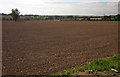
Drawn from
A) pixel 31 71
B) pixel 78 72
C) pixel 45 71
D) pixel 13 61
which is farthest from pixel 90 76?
pixel 13 61

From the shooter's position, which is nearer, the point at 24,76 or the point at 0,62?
the point at 24,76

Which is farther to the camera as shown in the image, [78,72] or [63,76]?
[78,72]

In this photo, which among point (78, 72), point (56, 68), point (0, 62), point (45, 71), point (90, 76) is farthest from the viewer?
point (0, 62)

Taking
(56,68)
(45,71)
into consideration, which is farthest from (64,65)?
(45,71)

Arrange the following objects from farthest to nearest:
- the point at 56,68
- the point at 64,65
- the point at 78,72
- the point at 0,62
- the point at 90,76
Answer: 1. the point at 0,62
2. the point at 64,65
3. the point at 56,68
4. the point at 78,72
5. the point at 90,76

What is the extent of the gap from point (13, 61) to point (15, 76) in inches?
109

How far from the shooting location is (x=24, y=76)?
7.17 metres

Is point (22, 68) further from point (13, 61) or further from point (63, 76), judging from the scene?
point (63, 76)

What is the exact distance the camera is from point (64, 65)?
8.96m

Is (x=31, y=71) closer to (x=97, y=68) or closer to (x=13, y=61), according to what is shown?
(x=13, y=61)

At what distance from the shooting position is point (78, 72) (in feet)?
23.2

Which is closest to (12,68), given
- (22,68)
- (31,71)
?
(22,68)

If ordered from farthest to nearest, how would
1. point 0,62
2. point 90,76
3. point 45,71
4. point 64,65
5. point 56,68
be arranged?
point 0,62
point 64,65
point 56,68
point 45,71
point 90,76

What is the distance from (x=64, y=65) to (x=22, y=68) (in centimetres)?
218
